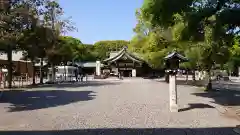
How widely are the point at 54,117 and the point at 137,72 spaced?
1898 inches

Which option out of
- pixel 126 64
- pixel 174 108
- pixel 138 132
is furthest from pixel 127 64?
pixel 138 132

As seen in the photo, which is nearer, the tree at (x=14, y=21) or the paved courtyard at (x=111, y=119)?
the paved courtyard at (x=111, y=119)

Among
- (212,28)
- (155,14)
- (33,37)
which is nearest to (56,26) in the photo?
(33,37)

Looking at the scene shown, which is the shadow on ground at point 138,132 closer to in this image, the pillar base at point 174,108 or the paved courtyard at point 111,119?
the paved courtyard at point 111,119

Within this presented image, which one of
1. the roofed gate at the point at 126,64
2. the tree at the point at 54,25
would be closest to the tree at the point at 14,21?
the tree at the point at 54,25

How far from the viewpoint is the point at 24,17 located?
26562 mm

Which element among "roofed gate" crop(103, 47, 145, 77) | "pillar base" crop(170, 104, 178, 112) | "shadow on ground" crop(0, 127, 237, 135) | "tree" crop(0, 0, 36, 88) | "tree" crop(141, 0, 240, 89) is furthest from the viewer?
"roofed gate" crop(103, 47, 145, 77)

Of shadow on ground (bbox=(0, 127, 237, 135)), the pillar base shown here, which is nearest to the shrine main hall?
the pillar base

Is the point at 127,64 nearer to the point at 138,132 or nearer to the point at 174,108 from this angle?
the point at 174,108

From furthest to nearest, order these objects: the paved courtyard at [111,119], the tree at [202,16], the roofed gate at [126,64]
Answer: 1. the roofed gate at [126,64]
2. the tree at [202,16]
3. the paved courtyard at [111,119]

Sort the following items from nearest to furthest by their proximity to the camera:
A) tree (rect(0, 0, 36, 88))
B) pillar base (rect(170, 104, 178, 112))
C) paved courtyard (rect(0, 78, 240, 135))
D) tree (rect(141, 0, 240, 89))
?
paved courtyard (rect(0, 78, 240, 135)) → tree (rect(141, 0, 240, 89)) → pillar base (rect(170, 104, 178, 112)) → tree (rect(0, 0, 36, 88))

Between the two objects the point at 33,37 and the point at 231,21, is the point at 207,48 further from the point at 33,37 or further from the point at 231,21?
the point at 33,37

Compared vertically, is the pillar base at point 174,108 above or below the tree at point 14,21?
below

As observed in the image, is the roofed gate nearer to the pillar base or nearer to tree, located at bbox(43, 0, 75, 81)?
tree, located at bbox(43, 0, 75, 81)
